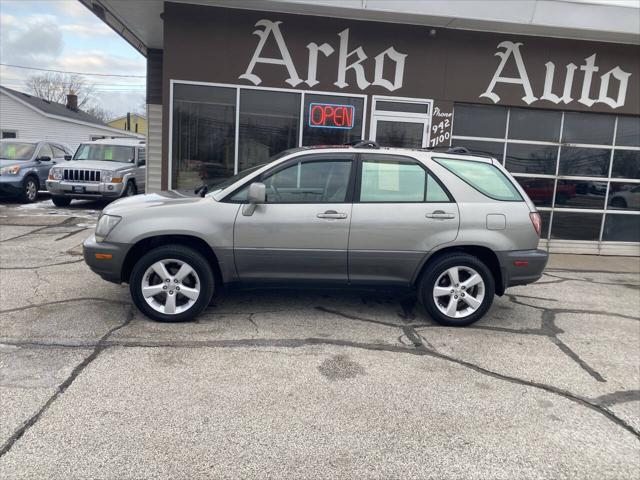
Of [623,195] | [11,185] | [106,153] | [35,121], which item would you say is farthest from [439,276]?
[35,121]

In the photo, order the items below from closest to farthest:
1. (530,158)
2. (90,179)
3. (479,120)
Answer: (479,120) → (530,158) → (90,179)

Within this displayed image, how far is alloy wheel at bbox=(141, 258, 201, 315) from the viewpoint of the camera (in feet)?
15.6

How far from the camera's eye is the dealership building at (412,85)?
339 inches

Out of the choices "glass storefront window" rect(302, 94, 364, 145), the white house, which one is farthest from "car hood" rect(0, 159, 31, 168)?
the white house

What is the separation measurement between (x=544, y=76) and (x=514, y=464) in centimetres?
843

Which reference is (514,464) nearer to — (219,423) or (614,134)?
(219,423)

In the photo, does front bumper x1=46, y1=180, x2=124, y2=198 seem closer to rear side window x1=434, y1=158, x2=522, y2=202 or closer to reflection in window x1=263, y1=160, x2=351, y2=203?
reflection in window x1=263, y1=160, x2=351, y2=203

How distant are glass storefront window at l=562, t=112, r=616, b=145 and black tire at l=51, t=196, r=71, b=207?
12.2 m

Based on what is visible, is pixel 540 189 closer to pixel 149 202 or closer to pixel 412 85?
pixel 412 85

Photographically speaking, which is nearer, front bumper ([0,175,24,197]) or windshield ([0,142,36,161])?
front bumper ([0,175,24,197])

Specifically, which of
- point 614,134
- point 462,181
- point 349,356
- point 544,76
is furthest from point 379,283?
point 614,134

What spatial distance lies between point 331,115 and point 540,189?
442 cm

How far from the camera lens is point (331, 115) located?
9.12 meters

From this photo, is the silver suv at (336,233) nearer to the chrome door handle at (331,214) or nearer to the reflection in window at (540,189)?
the chrome door handle at (331,214)
